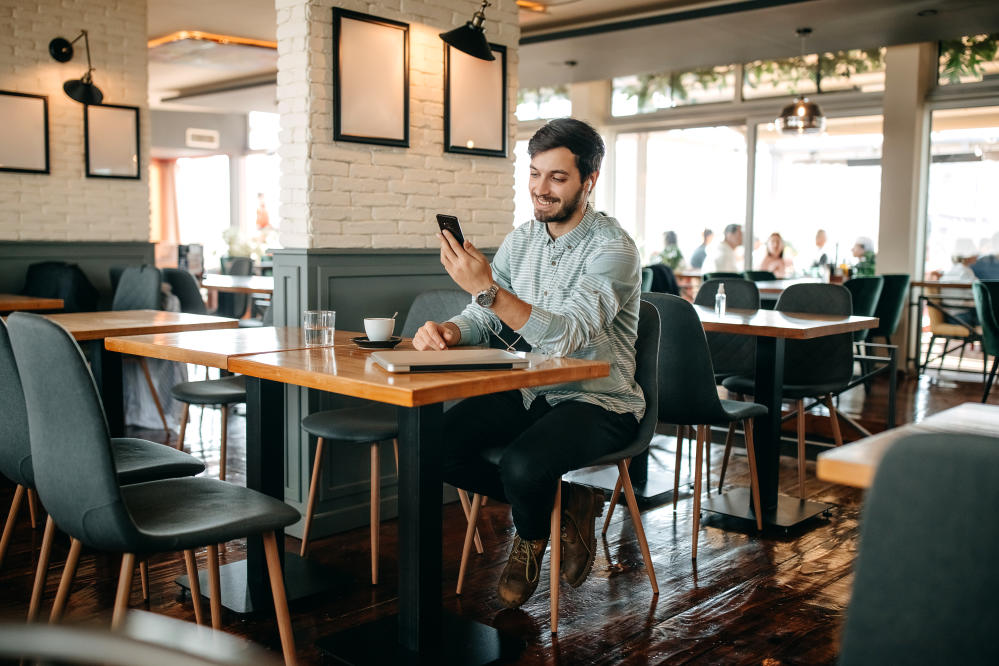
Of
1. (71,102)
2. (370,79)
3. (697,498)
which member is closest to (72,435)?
(697,498)

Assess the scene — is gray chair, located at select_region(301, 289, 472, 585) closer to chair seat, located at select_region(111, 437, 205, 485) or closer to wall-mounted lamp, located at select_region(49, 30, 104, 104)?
chair seat, located at select_region(111, 437, 205, 485)

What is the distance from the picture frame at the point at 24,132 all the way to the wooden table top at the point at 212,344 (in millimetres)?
3761

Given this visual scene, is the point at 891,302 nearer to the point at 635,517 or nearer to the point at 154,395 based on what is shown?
the point at 635,517

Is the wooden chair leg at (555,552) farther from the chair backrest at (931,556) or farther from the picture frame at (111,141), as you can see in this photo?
the picture frame at (111,141)

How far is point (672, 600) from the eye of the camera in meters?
2.80

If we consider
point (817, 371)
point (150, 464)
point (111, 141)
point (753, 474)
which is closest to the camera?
point (150, 464)

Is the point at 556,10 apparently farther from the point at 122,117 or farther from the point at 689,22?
the point at 122,117

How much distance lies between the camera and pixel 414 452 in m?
2.09

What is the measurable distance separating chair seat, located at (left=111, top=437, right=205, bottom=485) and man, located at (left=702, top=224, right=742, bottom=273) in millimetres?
6610

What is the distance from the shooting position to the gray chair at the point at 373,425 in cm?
288

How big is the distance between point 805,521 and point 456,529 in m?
1.41

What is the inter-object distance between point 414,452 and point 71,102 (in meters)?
5.00

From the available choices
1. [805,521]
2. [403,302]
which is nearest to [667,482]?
[805,521]

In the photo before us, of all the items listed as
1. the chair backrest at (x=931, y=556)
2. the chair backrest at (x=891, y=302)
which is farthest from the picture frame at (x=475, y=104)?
the chair backrest at (x=891, y=302)
